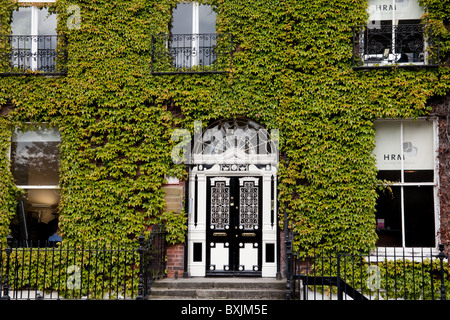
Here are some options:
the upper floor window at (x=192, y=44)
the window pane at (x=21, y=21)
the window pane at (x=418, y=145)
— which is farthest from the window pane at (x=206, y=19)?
the window pane at (x=418, y=145)

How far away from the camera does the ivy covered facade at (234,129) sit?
998 cm

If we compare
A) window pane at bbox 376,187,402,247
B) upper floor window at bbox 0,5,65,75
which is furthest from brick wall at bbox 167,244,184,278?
upper floor window at bbox 0,5,65,75

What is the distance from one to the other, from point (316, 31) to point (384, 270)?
5.36 metres

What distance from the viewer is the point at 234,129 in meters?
10.8

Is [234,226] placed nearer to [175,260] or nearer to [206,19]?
[175,260]

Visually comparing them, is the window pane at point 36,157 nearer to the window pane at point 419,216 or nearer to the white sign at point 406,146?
the white sign at point 406,146

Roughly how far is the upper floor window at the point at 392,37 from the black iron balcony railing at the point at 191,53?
2.95 meters

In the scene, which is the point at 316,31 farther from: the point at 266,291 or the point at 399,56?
the point at 266,291

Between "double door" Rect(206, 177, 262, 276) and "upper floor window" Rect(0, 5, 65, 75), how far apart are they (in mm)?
4666

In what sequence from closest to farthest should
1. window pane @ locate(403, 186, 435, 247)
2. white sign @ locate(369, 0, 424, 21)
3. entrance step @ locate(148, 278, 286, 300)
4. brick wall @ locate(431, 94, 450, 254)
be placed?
entrance step @ locate(148, 278, 286, 300)
brick wall @ locate(431, 94, 450, 254)
window pane @ locate(403, 186, 435, 247)
white sign @ locate(369, 0, 424, 21)

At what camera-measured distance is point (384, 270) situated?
9.55m

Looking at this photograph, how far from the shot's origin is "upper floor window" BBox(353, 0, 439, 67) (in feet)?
33.8

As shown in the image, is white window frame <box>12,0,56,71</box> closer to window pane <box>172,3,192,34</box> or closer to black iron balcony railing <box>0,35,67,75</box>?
black iron balcony railing <box>0,35,67,75</box>

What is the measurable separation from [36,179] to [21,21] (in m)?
3.89
